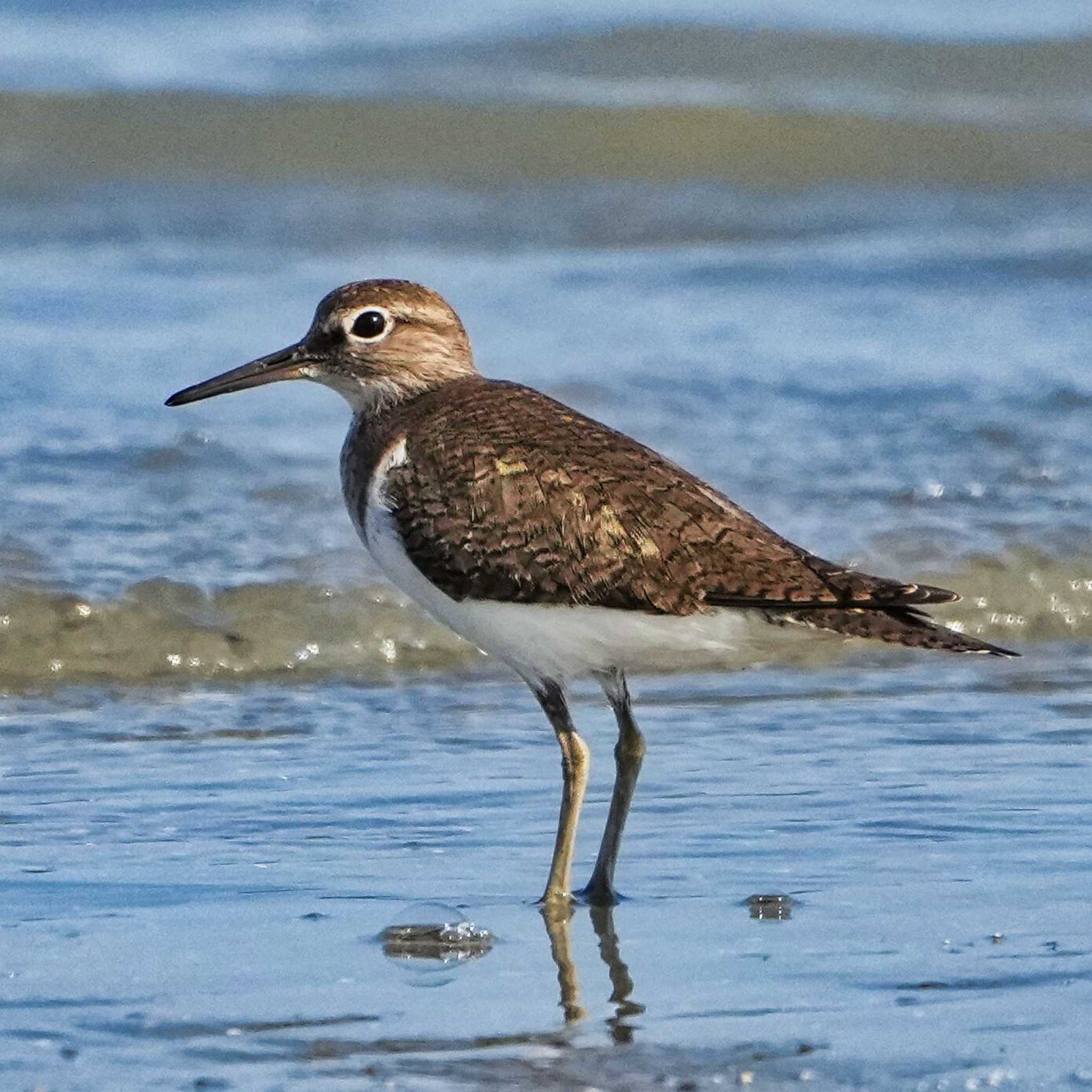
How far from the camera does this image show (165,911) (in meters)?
5.36

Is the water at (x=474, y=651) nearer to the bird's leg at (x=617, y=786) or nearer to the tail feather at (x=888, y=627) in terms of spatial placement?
the bird's leg at (x=617, y=786)

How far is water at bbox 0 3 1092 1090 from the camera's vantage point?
4.74m

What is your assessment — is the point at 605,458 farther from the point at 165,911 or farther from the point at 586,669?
the point at 165,911

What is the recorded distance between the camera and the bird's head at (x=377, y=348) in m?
6.48

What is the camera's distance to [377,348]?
21.2 feet

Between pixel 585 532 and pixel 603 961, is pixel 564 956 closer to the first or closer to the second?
pixel 603 961

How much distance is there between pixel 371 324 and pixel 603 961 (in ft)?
7.27

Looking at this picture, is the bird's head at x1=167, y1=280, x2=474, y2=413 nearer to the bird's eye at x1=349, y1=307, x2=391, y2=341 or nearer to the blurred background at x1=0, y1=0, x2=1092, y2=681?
the bird's eye at x1=349, y1=307, x2=391, y2=341

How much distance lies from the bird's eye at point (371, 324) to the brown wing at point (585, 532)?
689 millimetres

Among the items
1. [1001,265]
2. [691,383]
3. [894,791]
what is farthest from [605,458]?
[1001,265]

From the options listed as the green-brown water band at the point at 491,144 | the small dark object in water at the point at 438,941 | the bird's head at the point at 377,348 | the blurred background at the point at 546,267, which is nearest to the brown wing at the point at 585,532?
the bird's head at the point at 377,348

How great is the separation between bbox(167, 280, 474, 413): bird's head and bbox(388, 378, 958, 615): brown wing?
0.64 m

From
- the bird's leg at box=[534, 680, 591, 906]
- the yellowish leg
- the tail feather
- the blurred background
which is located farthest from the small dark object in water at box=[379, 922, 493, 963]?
the blurred background

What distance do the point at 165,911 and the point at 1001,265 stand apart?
31.6 ft
